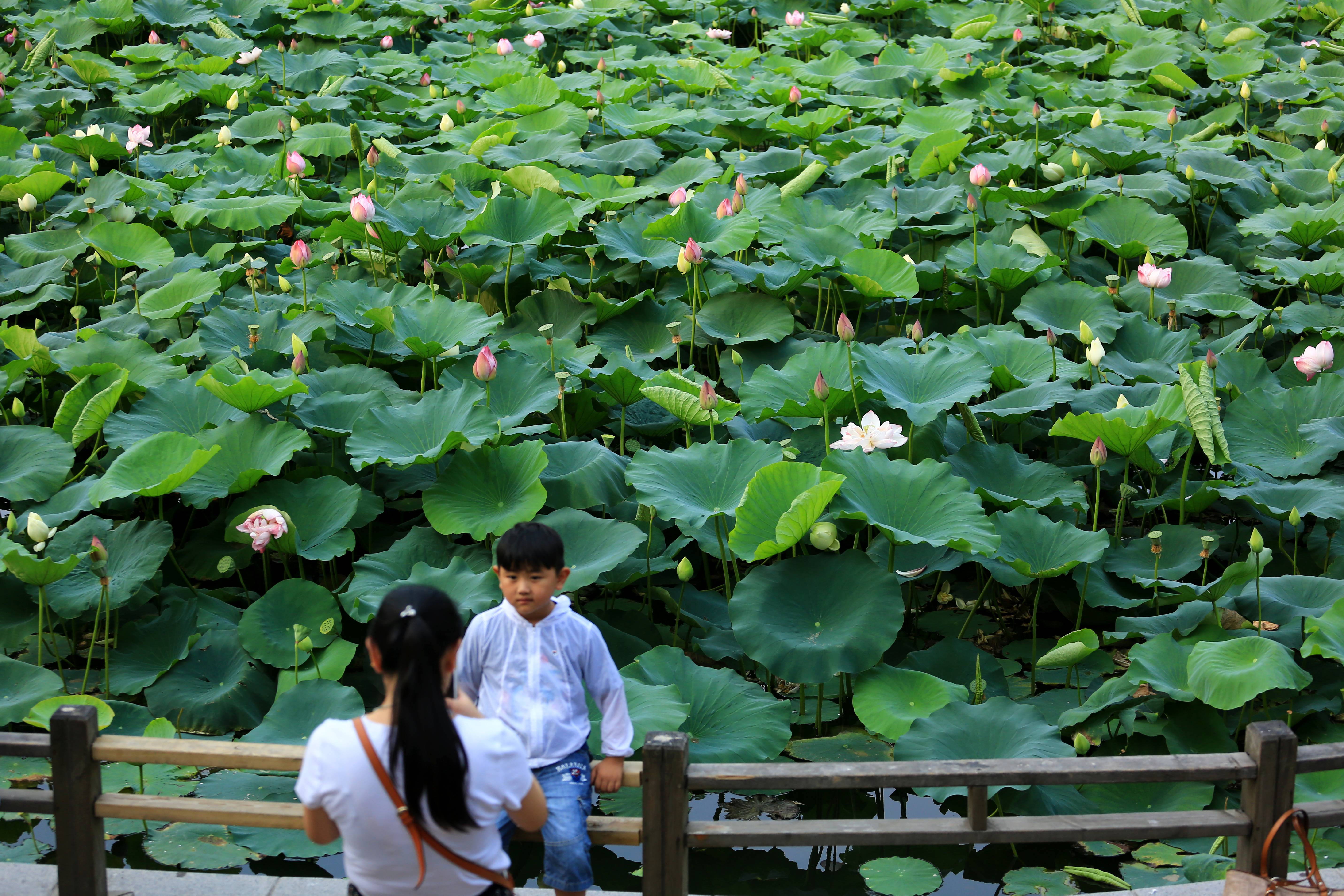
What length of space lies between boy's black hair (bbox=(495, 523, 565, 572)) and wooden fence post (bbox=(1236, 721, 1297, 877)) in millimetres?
1237

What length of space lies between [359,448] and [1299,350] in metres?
3.30

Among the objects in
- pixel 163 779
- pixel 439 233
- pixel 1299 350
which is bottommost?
pixel 163 779

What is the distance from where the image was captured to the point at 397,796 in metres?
1.38

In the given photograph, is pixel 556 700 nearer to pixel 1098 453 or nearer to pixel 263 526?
pixel 263 526

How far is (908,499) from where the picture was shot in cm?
297

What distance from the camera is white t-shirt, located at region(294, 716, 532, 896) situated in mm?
1377

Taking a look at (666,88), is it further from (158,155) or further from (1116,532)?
(1116,532)

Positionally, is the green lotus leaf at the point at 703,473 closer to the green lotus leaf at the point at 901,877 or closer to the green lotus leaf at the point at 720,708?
the green lotus leaf at the point at 720,708

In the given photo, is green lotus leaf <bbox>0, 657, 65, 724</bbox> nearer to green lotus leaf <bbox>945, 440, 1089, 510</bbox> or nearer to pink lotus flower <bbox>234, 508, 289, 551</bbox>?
pink lotus flower <bbox>234, 508, 289, 551</bbox>

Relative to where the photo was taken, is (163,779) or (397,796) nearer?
(397,796)

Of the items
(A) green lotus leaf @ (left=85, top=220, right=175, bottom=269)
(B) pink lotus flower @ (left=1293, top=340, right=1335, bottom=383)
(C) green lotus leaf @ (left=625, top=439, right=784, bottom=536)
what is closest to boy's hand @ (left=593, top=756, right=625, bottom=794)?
(C) green lotus leaf @ (left=625, top=439, right=784, bottom=536)

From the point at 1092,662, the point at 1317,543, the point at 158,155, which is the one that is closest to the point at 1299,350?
the point at 1317,543

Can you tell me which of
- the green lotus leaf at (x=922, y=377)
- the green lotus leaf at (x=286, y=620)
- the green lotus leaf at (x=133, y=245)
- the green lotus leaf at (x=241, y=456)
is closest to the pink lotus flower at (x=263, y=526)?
the green lotus leaf at (x=286, y=620)

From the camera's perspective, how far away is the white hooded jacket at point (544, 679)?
1815 millimetres
